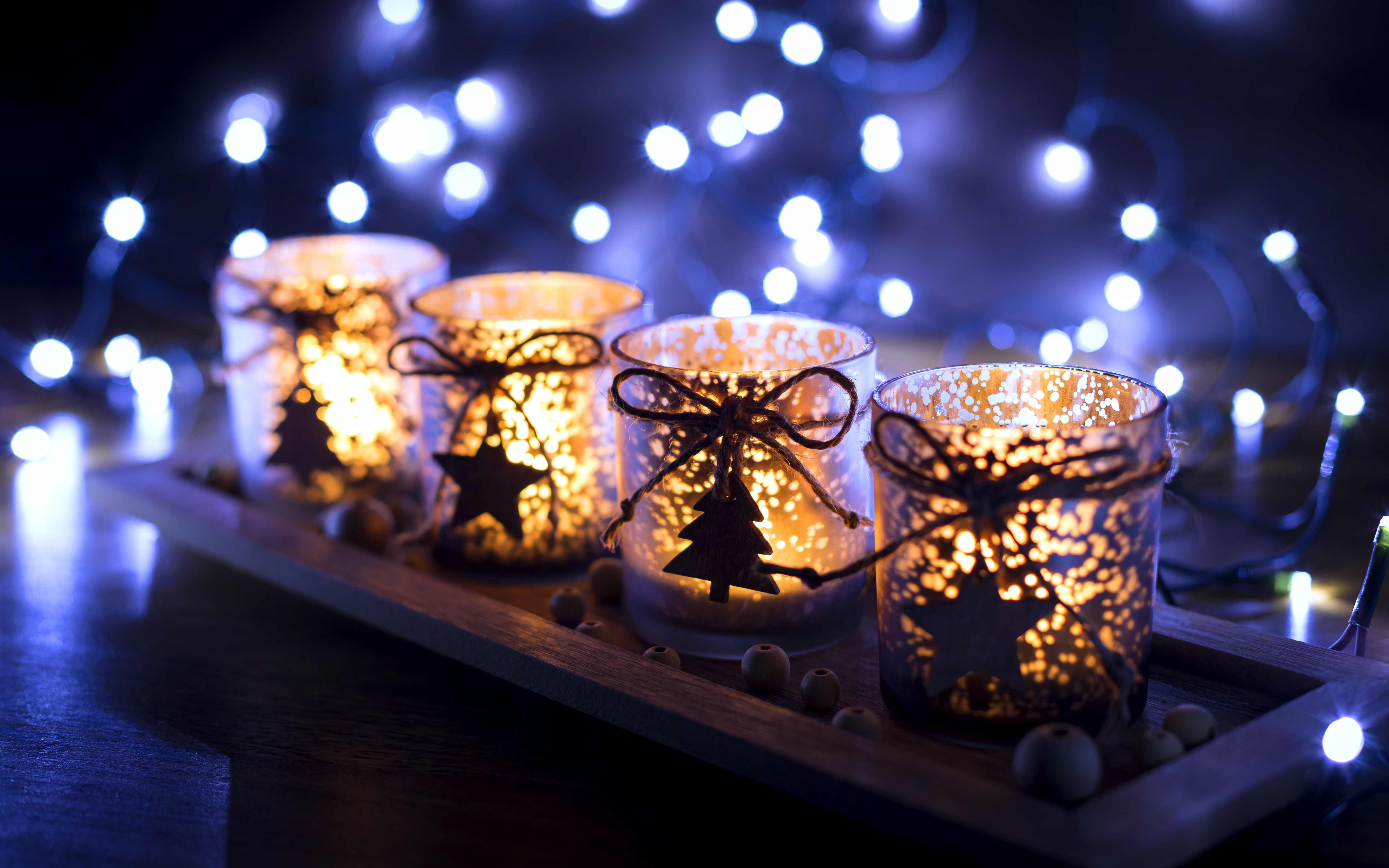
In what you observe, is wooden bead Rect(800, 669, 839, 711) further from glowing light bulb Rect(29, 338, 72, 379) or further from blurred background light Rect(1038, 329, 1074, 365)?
glowing light bulb Rect(29, 338, 72, 379)

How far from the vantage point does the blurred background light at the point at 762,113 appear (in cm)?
107

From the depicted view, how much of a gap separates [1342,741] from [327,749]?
1.39 feet

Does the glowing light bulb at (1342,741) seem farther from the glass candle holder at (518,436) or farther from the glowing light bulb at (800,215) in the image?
the glowing light bulb at (800,215)

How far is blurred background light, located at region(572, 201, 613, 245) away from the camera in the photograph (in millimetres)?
1193

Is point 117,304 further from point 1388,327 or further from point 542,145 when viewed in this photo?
point 1388,327

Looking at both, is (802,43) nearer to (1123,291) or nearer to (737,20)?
(737,20)

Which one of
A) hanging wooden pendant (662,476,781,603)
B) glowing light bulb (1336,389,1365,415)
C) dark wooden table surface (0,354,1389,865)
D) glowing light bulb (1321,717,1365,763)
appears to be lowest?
dark wooden table surface (0,354,1389,865)

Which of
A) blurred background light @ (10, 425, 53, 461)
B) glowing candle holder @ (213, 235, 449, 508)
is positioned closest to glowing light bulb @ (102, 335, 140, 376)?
blurred background light @ (10, 425, 53, 461)

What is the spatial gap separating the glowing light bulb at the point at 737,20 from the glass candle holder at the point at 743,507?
51 centimetres

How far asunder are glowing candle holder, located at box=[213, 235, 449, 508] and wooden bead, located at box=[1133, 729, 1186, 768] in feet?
1.60

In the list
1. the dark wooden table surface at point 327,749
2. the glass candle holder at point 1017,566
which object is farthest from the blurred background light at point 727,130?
the glass candle holder at point 1017,566

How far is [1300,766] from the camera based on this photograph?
0.47 metres

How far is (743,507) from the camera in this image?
58 centimetres

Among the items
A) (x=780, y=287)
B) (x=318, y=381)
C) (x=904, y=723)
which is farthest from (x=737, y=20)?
(x=904, y=723)
